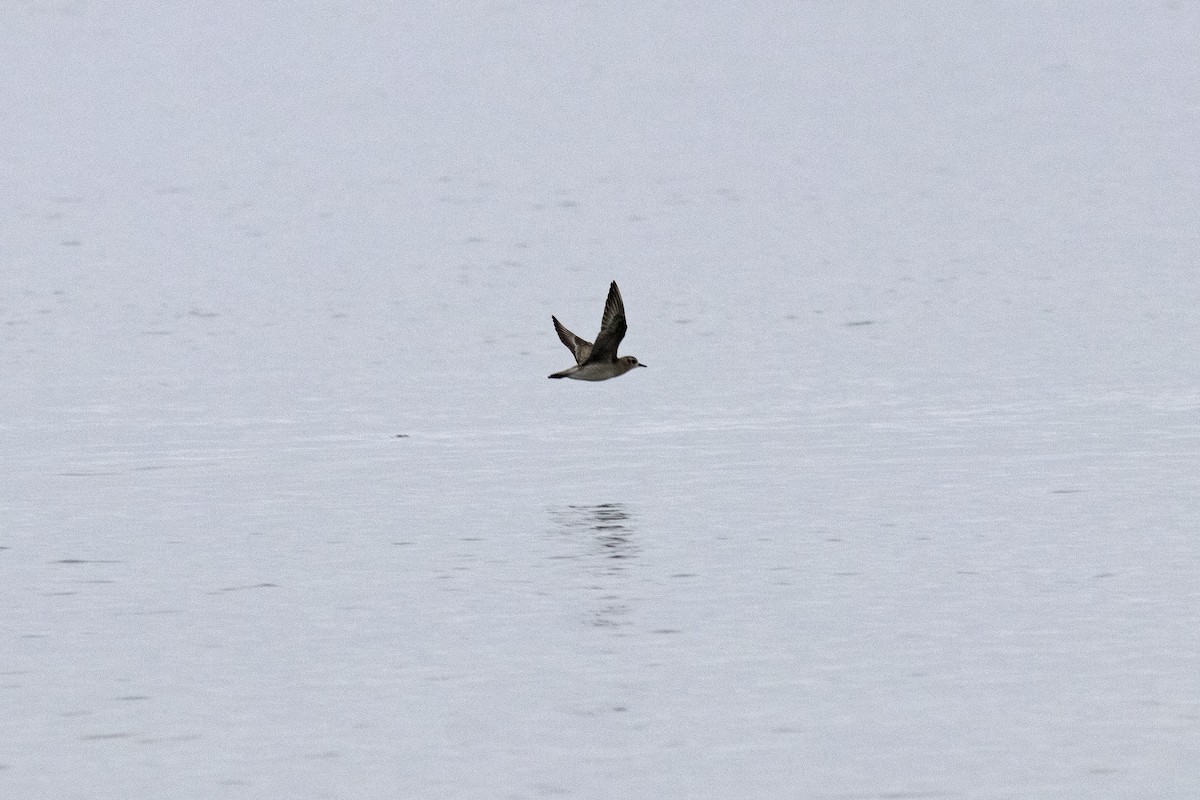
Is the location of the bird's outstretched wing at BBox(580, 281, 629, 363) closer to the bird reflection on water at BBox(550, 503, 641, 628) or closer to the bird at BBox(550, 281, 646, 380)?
the bird at BBox(550, 281, 646, 380)

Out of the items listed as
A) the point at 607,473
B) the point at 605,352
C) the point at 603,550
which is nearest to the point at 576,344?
Result: the point at 605,352

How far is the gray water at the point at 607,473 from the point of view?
17.3 meters

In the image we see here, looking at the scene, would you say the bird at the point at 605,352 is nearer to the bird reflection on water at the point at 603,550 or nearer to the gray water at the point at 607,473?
the gray water at the point at 607,473

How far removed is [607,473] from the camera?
96.2 ft

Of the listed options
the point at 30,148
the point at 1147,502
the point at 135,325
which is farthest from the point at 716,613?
the point at 30,148

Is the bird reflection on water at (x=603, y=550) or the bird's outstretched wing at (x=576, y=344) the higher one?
the bird's outstretched wing at (x=576, y=344)

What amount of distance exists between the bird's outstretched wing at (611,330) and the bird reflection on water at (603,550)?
2682mm

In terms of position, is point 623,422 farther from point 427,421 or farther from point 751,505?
point 751,505

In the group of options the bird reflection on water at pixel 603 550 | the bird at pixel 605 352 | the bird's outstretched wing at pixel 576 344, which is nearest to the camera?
the bird reflection on water at pixel 603 550

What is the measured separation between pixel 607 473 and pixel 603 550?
5255mm

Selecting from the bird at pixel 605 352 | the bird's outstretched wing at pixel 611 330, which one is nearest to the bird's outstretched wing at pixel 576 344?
the bird at pixel 605 352

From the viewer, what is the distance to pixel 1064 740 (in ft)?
55.4

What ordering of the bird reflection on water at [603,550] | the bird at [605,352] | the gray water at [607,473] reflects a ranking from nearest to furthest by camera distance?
the gray water at [607,473], the bird reflection on water at [603,550], the bird at [605,352]

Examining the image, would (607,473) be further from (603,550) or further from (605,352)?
(603,550)
